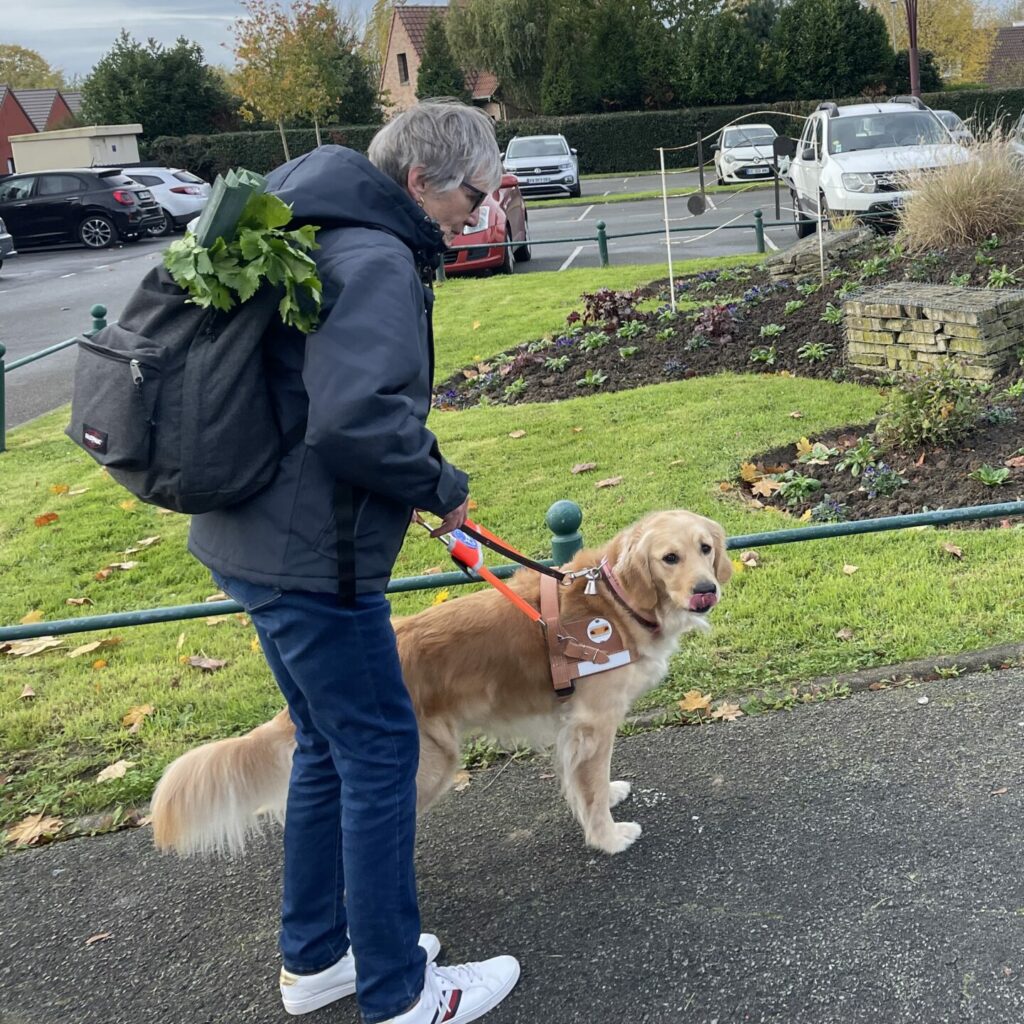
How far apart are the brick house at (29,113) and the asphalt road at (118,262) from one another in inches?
1309

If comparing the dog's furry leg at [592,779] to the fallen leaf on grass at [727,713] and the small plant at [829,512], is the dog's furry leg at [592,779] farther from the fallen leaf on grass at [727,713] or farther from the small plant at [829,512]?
the small plant at [829,512]

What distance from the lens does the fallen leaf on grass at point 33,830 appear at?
12.4 ft

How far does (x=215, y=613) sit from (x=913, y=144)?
51.3 feet

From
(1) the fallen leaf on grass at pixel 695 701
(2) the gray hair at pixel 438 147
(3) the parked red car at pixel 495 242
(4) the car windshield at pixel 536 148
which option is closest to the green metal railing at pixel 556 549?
(1) the fallen leaf on grass at pixel 695 701

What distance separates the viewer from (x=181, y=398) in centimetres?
220

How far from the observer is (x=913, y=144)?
640 inches

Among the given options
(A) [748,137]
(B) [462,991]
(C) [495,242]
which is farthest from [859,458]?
(A) [748,137]

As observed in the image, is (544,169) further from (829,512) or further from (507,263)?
(829,512)

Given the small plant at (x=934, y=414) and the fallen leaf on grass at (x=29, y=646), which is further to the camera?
the small plant at (x=934, y=414)

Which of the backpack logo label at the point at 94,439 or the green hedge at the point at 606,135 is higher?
the green hedge at the point at 606,135

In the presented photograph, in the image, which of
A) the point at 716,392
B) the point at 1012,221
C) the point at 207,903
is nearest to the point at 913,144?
the point at 1012,221

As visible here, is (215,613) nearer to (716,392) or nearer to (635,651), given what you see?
(635,651)

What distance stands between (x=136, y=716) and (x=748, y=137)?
101 feet

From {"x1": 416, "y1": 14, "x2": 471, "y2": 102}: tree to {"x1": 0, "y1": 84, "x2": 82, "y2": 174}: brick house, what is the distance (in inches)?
761
